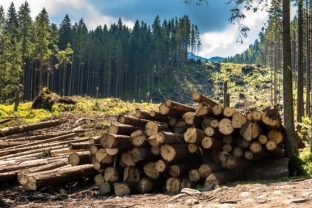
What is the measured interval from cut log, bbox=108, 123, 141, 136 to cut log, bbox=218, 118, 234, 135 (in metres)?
2.28

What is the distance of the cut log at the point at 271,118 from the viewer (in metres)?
9.16

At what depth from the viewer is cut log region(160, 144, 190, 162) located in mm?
8836

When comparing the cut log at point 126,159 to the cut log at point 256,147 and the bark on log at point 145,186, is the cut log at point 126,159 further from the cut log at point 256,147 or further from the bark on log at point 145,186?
the cut log at point 256,147

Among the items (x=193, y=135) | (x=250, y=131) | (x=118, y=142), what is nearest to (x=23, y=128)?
(x=118, y=142)

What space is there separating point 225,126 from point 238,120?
358mm

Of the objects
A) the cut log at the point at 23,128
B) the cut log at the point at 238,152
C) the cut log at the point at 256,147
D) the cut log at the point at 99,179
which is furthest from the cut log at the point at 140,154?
the cut log at the point at 23,128

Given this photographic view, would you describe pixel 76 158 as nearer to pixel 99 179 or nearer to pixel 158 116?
pixel 99 179

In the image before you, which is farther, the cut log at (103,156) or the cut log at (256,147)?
the cut log at (103,156)

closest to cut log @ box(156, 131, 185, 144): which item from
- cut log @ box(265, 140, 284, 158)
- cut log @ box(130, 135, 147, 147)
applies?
cut log @ box(130, 135, 147, 147)

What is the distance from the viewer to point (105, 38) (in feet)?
303

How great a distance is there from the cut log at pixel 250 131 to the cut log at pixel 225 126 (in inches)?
A: 12.0

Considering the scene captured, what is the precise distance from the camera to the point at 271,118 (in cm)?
923

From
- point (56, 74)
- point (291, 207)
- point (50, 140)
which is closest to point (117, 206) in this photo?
point (291, 207)

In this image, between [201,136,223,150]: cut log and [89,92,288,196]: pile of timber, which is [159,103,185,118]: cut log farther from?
[201,136,223,150]: cut log
